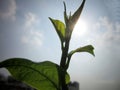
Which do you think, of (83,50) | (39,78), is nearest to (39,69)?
(39,78)

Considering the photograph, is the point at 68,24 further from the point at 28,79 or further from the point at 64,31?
the point at 28,79

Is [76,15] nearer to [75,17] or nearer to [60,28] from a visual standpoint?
[75,17]

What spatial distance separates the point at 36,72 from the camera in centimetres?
88

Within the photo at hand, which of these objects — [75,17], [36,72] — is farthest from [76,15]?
[36,72]

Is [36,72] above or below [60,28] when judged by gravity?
below

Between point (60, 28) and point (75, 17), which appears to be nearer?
point (75, 17)

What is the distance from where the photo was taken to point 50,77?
0.90 metres

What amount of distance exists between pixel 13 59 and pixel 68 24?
255 millimetres

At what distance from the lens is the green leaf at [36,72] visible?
86 cm

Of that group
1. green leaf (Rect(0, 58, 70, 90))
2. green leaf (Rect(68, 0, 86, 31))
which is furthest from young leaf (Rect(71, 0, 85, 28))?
green leaf (Rect(0, 58, 70, 90))

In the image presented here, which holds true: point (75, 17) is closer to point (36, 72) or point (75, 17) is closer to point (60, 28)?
point (60, 28)

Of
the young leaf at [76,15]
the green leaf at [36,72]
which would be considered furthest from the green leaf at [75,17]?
the green leaf at [36,72]

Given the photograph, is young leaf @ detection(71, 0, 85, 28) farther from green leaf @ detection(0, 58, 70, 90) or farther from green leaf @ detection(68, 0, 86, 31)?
green leaf @ detection(0, 58, 70, 90)

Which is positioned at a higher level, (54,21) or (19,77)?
(54,21)
